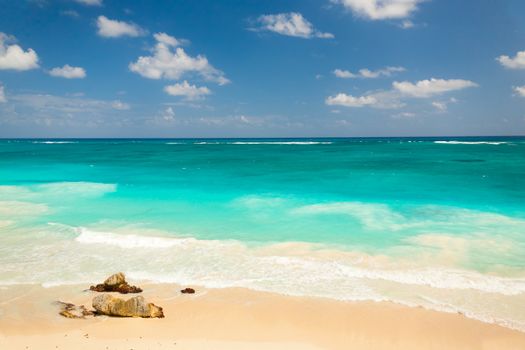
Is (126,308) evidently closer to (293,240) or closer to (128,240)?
(128,240)

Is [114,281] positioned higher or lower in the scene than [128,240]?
higher

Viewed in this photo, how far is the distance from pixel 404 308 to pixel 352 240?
5.86 meters

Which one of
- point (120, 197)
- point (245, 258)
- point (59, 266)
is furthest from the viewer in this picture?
point (120, 197)

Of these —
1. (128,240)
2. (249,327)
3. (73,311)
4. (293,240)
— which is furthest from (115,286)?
(293,240)

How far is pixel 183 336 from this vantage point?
8.08m

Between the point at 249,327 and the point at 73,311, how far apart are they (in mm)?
4283

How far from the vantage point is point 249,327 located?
8.59 m

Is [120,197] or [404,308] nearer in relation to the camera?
[404,308]

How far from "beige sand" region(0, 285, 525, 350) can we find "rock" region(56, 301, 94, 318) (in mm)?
152

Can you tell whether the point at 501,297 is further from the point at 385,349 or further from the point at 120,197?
the point at 120,197

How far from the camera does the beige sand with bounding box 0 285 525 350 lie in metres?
7.81

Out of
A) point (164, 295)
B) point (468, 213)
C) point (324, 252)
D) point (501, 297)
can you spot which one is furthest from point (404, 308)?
point (468, 213)

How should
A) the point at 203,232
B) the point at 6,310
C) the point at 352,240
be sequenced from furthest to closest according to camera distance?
the point at 203,232, the point at 352,240, the point at 6,310

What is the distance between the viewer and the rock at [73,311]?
8.82 meters
